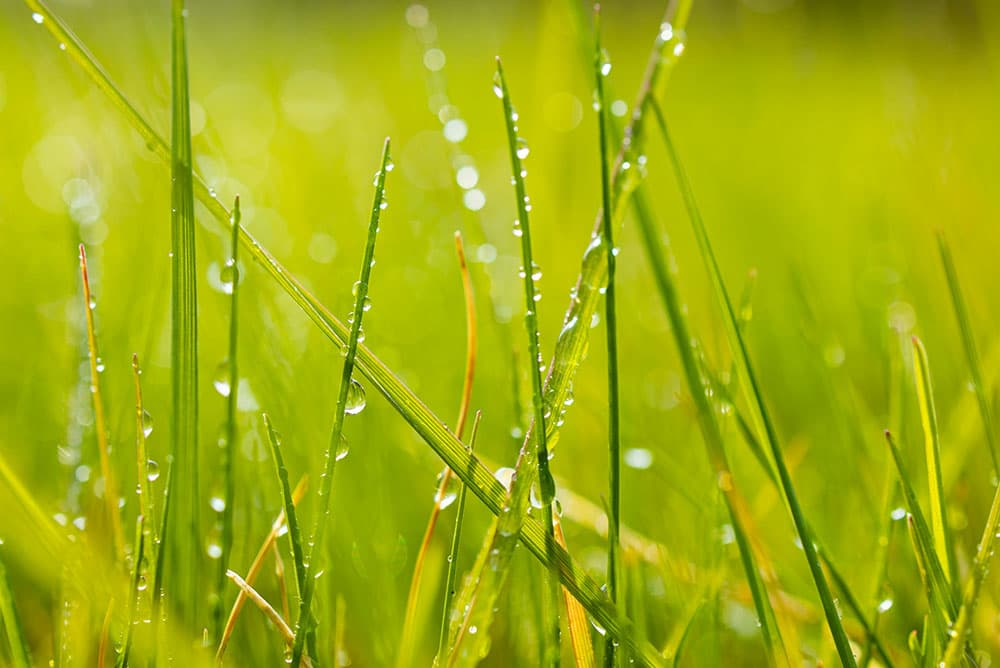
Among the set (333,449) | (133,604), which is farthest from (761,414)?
(133,604)

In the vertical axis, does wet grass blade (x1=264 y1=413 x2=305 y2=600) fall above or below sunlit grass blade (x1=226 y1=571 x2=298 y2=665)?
above

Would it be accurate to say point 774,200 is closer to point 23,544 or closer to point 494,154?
point 494,154

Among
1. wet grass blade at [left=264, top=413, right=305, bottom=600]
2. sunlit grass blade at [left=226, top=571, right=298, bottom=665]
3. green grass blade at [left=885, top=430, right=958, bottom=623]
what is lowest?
green grass blade at [left=885, top=430, right=958, bottom=623]

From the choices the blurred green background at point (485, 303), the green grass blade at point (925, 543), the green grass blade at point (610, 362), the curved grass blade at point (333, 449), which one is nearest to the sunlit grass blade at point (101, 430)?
the blurred green background at point (485, 303)

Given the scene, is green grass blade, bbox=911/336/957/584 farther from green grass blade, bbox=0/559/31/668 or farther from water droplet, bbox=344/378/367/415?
green grass blade, bbox=0/559/31/668

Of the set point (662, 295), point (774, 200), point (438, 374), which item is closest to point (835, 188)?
point (774, 200)

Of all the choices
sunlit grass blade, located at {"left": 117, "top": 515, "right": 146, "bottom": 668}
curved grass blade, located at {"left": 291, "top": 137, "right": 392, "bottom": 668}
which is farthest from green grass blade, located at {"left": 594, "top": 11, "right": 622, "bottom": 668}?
sunlit grass blade, located at {"left": 117, "top": 515, "right": 146, "bottom": 668}

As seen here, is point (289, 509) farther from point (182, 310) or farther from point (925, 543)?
point (925, 543)
